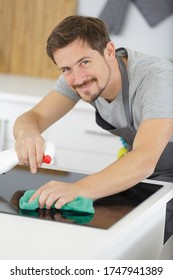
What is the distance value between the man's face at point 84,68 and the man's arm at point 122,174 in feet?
0.75

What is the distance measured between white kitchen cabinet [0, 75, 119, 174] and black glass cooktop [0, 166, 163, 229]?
116 cm

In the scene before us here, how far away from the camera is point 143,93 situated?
1.86m

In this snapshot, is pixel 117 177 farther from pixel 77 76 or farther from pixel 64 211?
pixel 77 76

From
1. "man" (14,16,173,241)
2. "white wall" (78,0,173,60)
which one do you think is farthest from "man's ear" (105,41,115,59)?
"white wall" (78,0,173,60)

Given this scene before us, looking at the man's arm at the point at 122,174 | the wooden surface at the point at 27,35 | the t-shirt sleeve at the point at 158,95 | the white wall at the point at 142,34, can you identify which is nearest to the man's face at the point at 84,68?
the t-shirt sleeve at the point at 158,95

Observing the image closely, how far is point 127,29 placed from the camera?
11.2ft

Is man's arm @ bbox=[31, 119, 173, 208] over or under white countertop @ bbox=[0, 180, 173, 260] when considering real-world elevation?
over

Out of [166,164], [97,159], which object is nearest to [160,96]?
[166,164]

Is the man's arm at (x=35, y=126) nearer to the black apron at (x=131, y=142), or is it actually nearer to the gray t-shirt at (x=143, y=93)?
the gray t-shirt at (x=143, y=93)

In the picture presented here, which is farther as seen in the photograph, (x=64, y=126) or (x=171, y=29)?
(x=171, y=29)

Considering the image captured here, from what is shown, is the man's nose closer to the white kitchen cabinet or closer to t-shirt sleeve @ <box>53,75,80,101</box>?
t-shirt sleeve @ <box>53,75,80,101</box>

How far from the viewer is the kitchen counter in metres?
1.17
